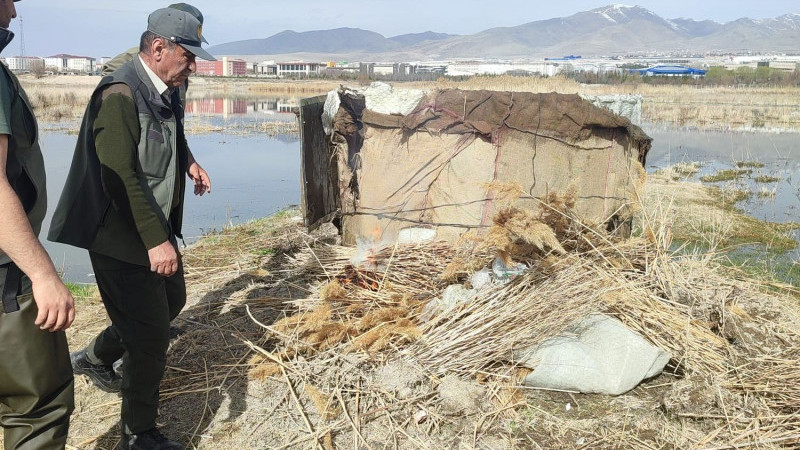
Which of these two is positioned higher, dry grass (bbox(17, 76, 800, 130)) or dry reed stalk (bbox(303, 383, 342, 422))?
dry grass (bbox(17, 76, 800, 130))

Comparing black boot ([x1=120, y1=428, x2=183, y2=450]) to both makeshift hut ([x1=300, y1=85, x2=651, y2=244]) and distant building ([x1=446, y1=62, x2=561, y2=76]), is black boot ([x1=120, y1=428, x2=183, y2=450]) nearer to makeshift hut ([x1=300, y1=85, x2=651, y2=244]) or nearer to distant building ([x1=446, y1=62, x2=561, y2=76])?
makeshift hut ([x1=300, y1=85, x2=651, y2=244])

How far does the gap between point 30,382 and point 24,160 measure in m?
0.80

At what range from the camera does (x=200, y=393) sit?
3842mm

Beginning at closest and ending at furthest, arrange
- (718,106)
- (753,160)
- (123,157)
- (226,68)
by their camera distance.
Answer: (123,157), (753,160), (718,106), (226,68)

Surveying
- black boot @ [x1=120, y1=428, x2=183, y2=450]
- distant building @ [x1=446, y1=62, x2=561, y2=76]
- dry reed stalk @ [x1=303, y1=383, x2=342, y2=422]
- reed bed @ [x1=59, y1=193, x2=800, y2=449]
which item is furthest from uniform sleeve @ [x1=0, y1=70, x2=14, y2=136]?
distant building @ [x1=446, y1=62, x2=561, y2=76]

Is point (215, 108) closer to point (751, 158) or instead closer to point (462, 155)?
point (751, 158)

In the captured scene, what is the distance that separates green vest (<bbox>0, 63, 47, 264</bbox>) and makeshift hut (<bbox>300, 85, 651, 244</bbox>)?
375 centimetres

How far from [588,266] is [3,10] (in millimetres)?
3499

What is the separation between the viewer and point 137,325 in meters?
3.07

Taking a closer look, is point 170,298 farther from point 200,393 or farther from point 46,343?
point 46,343

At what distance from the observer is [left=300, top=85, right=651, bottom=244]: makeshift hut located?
5.84 m

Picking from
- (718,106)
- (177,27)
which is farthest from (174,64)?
(718,106)

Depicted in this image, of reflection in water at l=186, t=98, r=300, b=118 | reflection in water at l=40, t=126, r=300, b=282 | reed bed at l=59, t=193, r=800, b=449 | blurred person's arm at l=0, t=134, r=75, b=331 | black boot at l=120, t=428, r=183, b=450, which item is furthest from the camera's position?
reflection in water at l=186, t=98, r=300, b=118

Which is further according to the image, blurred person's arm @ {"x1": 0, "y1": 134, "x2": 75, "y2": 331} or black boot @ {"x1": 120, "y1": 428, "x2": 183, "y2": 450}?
black boot @ {"x1": 120, "y1": 428, "x2": 183, "y2": 450}
